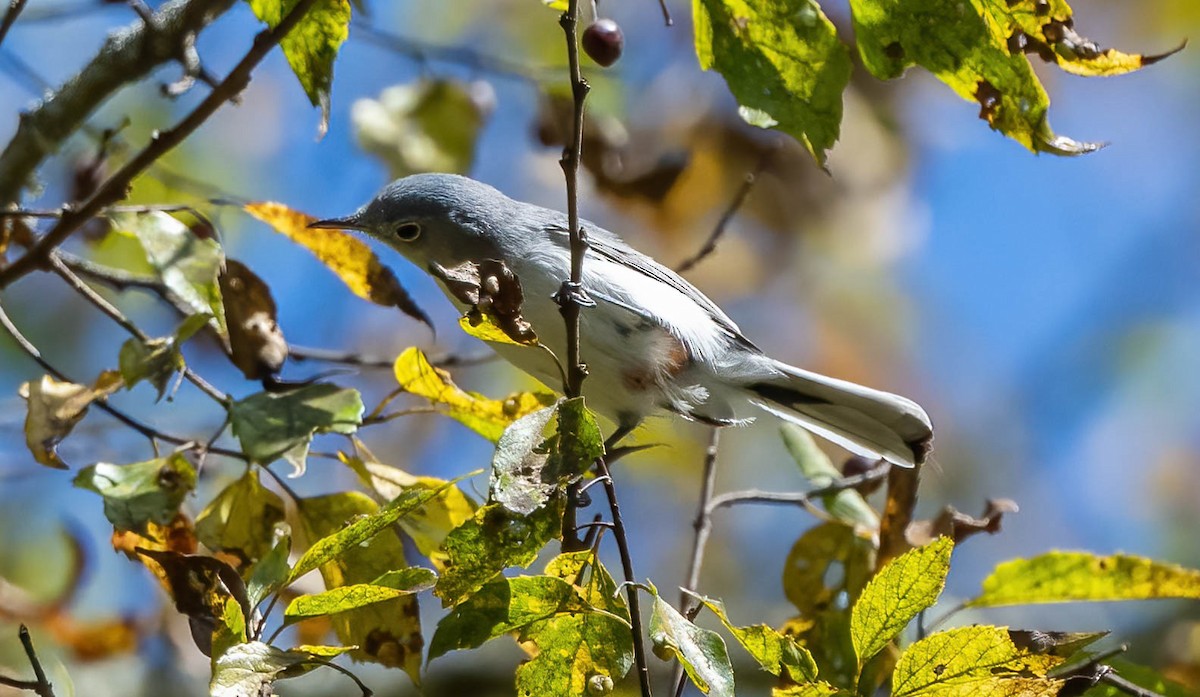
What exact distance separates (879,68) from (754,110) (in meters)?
0.20

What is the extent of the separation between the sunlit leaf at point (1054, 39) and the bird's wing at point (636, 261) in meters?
1.34

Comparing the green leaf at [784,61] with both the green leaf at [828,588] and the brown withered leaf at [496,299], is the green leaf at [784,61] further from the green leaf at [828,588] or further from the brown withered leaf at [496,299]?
the green leaf at [828,588]

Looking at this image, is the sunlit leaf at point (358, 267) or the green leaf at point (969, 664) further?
the sunlit leaf at point (358, 267)

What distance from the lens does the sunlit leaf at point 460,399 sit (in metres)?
2.01

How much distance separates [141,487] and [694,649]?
40.7 inches

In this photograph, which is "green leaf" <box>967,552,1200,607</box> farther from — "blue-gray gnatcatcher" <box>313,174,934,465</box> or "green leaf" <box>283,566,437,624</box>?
"green leaf" <box>283,566,437,624</box>

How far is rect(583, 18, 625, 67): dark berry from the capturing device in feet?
6.82

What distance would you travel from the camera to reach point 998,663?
148 centimetres

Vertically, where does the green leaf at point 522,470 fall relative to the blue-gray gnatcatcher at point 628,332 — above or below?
below

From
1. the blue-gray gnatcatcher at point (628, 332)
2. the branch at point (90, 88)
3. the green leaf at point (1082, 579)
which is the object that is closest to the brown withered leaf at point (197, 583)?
the branch at point (90, 88)

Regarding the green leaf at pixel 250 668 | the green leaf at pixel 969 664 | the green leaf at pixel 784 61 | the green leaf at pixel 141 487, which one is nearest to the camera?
the green leaf at pixel 250 668

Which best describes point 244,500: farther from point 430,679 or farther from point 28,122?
point 430,679

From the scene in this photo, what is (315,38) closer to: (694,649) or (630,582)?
(630,582)

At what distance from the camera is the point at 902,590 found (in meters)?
1.49
